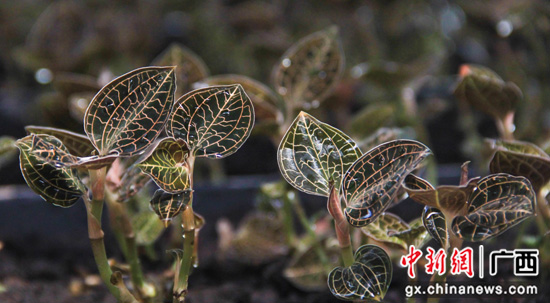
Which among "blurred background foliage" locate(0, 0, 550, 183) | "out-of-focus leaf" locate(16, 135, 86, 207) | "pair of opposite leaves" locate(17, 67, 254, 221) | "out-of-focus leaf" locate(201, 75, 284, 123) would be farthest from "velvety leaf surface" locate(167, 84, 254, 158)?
"blurred background foliage" locate(0, 0, 550, 183)

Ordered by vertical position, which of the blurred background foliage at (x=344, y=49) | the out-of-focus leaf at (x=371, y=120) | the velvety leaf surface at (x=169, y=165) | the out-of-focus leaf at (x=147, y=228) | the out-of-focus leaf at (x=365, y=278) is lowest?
the out-of-focus leaf at (x=365, y=278)

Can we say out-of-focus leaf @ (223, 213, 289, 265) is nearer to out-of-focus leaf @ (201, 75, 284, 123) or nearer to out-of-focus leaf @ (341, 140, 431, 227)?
out-of-focus leaf @ (201, 75, 284, 123)

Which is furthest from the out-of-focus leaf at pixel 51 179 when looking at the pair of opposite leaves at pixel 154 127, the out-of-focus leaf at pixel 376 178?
the out-of-focus leaf at pixel 376 178

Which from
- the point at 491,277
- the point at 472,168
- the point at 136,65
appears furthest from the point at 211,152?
the point at 136,65

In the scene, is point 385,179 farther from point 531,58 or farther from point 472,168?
point 531,58

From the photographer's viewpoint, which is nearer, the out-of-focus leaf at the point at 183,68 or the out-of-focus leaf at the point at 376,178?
the out-of-focus leaf at the point at 376,178

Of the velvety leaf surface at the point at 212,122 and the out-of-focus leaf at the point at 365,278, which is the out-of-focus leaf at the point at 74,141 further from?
the out-of-focus leaf at the point at 365,278

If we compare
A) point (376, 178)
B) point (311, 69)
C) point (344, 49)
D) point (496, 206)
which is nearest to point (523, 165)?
point (496, 206)
